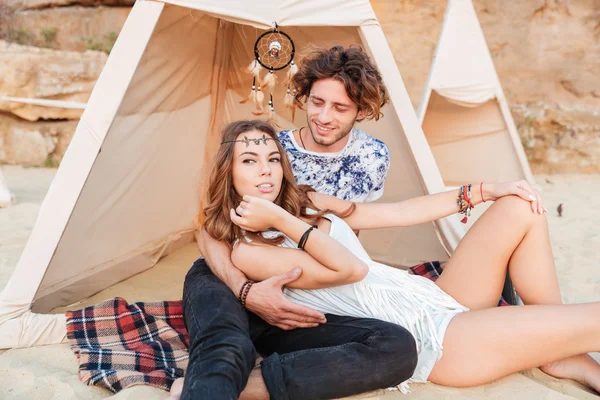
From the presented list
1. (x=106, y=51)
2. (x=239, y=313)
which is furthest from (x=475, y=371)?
(x=106, y=51)

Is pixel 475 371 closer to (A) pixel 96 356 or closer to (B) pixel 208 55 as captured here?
(A) pixel 96 356

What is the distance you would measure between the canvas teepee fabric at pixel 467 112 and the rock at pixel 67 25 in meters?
5.23

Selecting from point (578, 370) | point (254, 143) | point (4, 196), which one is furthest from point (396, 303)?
point (4, 196)

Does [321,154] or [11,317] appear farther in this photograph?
[321,154]

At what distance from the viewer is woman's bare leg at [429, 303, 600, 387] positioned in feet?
5.98

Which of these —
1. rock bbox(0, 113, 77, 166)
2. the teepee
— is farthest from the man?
rock bbox(0, 113, 77, 166)

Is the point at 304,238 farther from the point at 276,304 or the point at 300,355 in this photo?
the point at 300,355

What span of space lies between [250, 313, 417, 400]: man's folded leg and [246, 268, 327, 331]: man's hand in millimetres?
67

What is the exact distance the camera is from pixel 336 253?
72.8 inches

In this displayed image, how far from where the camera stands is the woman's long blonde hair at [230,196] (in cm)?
205

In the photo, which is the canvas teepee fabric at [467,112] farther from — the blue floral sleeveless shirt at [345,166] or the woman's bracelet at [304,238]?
the woman's bracelet at [304,238]

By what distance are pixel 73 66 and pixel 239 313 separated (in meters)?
6.16

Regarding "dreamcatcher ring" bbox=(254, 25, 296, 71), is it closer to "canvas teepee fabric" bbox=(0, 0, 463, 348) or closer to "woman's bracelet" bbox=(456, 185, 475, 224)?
"canvas teepee fabric" bbox=(0, 0, 463, 348)

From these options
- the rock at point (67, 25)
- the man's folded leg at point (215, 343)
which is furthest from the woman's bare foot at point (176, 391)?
the rock at point (67, 25)
